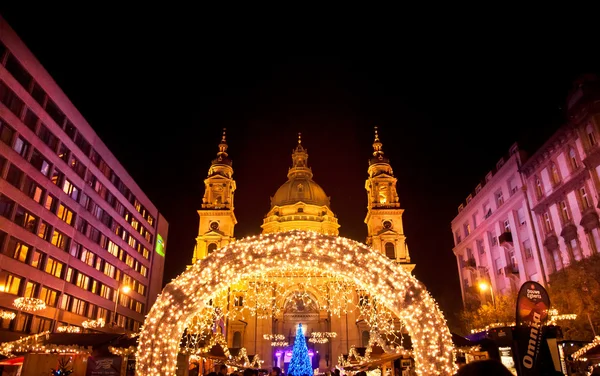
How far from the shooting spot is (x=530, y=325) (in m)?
9.73

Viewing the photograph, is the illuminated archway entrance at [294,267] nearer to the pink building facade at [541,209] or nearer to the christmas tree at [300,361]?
the pink building facade at [541,209]

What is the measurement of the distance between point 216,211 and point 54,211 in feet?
105

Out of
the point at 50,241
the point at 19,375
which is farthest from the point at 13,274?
the point at 19,375

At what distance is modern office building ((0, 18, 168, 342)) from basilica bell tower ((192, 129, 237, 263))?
1384 centimetres

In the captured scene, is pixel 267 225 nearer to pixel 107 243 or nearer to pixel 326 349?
pixel 326 349

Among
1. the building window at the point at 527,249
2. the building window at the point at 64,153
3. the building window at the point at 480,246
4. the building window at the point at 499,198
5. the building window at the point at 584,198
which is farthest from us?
the building window at the point at 480,246

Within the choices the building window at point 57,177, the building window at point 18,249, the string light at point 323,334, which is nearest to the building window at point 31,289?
the building window at point 18,249

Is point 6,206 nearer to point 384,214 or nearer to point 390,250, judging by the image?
point 390,250

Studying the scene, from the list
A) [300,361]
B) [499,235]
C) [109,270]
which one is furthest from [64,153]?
[499,235]

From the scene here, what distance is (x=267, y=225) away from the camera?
73.1 meters

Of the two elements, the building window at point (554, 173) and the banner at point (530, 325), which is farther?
the building window at point (554, 173)

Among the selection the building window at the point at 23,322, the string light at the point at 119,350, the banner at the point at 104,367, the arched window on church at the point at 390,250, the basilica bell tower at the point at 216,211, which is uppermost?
the basilica bell tower at the point at 216,211

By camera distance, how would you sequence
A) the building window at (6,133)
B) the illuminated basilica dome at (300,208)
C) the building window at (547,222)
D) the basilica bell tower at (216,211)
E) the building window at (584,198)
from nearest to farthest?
the building window at (584,198), the building window at (6,133), the building window at (547,222), the basilica bell tower at (216,211), the illuminated basilica dome at (300,208)

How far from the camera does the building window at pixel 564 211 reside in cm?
3065
